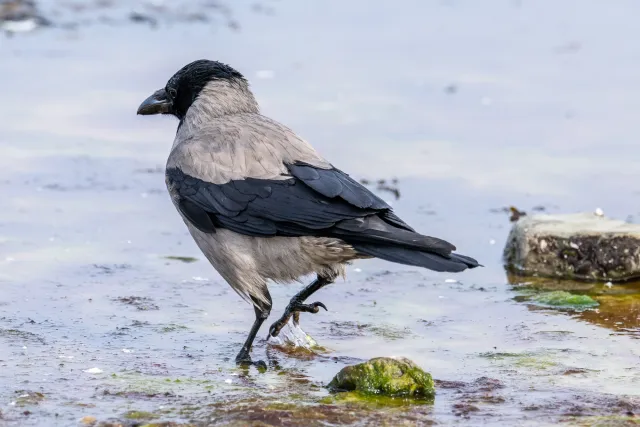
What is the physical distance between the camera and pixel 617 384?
6.49m

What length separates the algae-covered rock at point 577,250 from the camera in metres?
8.48

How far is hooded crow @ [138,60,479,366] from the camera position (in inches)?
256

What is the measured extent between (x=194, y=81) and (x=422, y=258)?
78.7 inches

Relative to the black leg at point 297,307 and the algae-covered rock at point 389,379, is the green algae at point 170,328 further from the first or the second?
the algae-covered rock at point 389,379

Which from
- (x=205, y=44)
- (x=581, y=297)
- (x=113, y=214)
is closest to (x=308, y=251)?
(x=581, y=297)

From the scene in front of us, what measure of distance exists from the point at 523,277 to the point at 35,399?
147 inches

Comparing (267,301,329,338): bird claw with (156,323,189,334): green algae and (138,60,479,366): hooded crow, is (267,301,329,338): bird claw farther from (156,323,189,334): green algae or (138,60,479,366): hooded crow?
(156,323,189,334): green algae

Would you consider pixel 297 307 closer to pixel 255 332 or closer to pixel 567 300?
pixel 255 332

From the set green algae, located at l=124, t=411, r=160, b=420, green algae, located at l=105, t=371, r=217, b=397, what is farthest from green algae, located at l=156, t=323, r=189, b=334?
green algae, located at l=124, t=411, r=160, b=420

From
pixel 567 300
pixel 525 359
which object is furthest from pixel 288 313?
pixel 567 300

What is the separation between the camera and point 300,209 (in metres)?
6.60

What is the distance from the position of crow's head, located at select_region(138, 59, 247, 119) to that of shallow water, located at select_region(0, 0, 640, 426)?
1.11 m

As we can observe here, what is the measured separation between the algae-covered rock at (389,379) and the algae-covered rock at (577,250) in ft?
8.47

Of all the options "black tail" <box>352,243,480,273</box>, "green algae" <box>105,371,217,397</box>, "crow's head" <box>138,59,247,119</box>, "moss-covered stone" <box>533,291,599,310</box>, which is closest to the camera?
"green algae" <box>105,371,217,397</box>
